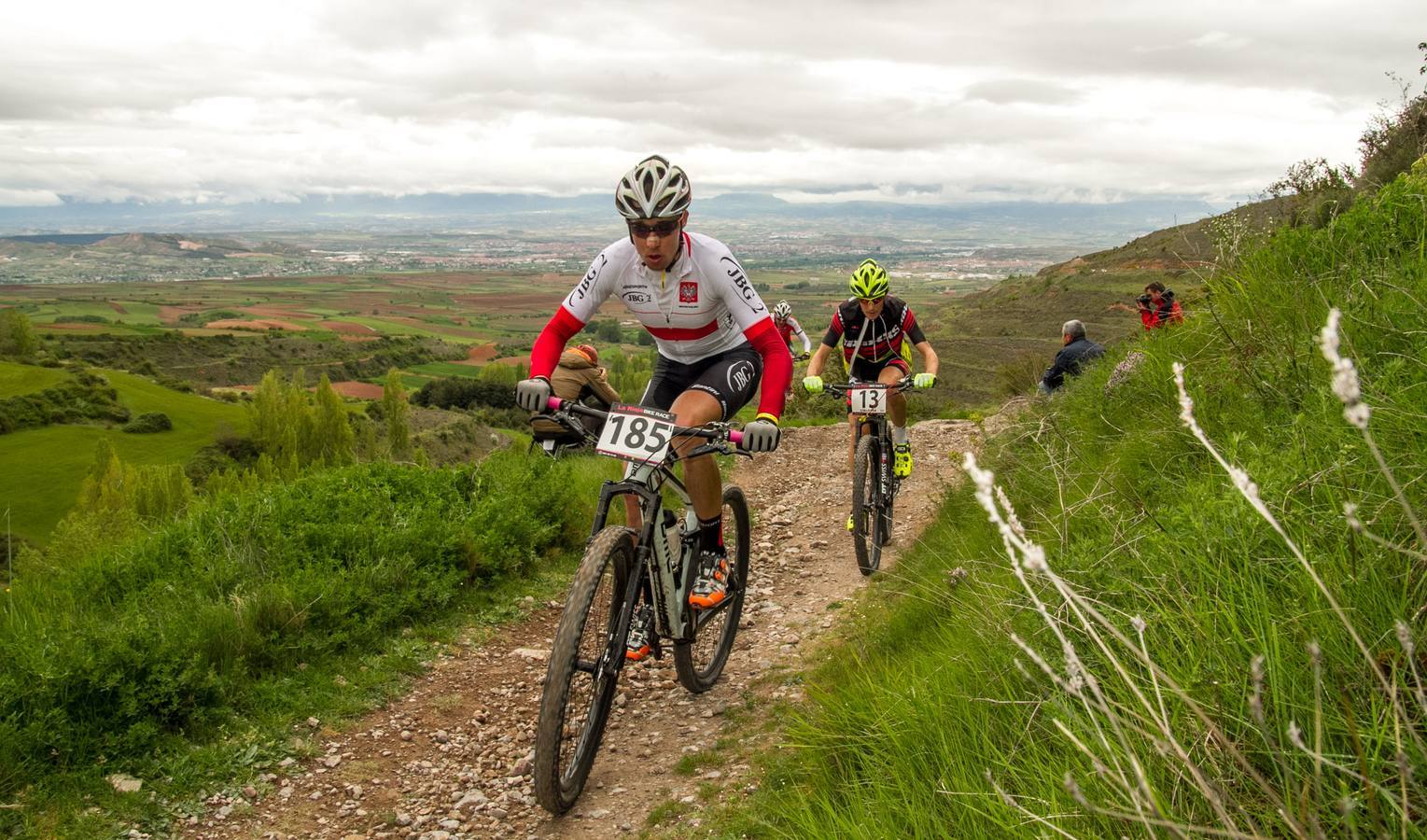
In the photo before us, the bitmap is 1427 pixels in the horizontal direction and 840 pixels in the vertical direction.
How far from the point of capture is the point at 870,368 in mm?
8773

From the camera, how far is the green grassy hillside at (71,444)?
59.3 m

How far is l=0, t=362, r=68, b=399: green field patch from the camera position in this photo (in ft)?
254

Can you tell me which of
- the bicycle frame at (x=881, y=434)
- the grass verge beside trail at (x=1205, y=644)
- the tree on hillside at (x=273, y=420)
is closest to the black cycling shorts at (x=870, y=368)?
the bicycle frame at (x=881, y=434)

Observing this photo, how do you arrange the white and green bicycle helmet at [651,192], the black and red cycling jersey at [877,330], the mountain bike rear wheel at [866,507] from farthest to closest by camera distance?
the black and red cycling jersey at [877,330], the mountain bike rear wheel at [866,507], the white and green bicycle helmet at [651,192]

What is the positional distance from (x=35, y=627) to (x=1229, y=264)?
7.78m

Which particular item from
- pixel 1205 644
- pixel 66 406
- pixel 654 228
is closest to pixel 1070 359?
pixel 654 228

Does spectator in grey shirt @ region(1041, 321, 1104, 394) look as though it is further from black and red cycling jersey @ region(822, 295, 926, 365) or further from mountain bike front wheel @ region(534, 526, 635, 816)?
mountain bike front wheel @ region(534, 526, 635, 816)

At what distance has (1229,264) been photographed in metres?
6.18

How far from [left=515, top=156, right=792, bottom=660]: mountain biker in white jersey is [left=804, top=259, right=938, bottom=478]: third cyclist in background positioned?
263cm

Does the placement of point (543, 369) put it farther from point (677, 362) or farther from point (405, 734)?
point (405, 734)

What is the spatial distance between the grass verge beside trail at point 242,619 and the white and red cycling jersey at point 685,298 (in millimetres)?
2097

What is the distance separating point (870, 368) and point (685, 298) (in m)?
3.79

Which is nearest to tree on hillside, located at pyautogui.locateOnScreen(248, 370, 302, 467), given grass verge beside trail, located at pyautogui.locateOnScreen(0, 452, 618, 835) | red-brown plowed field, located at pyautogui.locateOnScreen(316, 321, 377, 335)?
red-brown plowed field, located at pyautogui.locateOnScreen(316, 321, 377, 335)

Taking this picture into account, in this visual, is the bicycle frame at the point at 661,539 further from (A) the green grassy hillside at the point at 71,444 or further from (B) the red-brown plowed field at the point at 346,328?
(B) the red-brown plowed field at the point at 346,328
